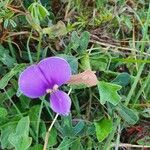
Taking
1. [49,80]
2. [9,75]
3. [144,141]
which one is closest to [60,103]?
[49,80]

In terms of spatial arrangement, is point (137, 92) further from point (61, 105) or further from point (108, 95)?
point (61, 105)

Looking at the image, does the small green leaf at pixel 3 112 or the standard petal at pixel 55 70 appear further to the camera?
the small green leaf at pixel 3 112

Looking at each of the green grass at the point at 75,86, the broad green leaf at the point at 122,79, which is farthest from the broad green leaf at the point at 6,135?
the broad green leaf at the point at 122,79

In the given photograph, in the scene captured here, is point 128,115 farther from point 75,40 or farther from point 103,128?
point 75,40

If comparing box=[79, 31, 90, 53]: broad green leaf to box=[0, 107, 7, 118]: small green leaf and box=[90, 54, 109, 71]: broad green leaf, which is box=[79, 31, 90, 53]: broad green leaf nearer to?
box=[90, 54, 109, 71]: broad green leaf

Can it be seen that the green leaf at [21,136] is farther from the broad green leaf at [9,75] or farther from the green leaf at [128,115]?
the green leaf at [128,115]

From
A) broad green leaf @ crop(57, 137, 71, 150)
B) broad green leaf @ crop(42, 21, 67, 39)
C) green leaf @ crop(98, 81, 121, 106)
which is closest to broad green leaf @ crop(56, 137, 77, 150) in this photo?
broad green leaf @ crop(57, 137, 71, 150)

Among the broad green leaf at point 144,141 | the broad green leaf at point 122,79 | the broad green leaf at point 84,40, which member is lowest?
the broad green leaf at point 144,141

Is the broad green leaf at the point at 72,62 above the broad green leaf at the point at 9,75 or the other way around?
the other way around
